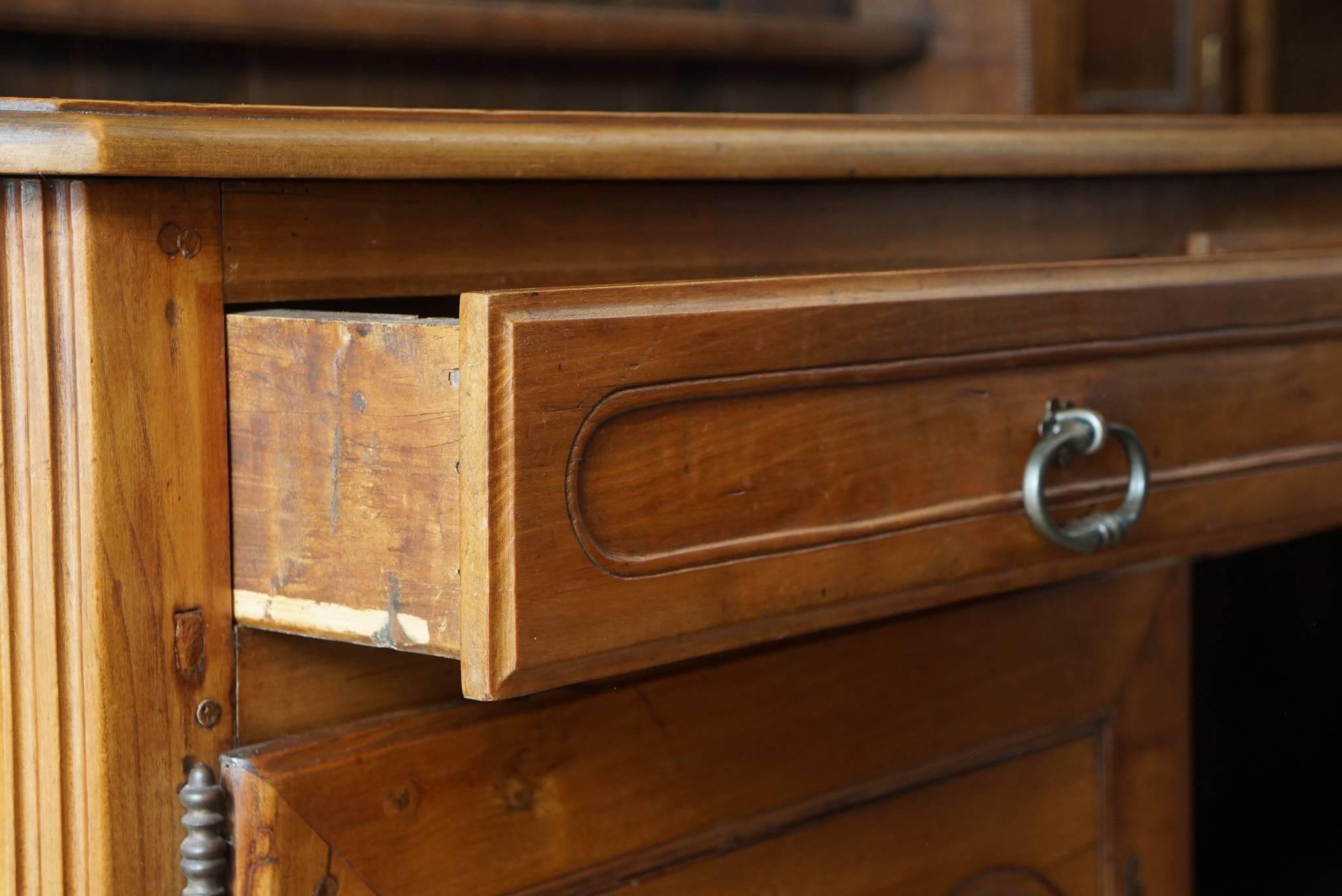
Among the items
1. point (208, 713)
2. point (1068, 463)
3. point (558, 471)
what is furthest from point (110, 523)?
point (1068, 463)

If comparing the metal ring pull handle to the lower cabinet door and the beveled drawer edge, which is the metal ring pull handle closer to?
the lower cabinet door

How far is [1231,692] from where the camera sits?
982 millimetres

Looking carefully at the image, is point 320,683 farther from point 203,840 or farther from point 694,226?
point 694,226

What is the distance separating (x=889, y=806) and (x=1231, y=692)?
1.01 ft

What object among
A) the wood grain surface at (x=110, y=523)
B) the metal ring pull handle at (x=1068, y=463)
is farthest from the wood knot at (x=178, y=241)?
Result: the metal ring pull handle at (x=1068, y=463)

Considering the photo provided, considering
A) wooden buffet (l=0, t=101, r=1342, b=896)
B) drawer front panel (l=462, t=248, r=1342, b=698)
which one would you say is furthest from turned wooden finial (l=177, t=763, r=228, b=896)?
drawer front panel (l=462, t=248, r=1342, b=698)

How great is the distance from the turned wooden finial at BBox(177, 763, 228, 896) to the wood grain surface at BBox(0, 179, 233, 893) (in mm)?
11

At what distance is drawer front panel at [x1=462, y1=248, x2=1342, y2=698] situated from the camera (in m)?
0.50

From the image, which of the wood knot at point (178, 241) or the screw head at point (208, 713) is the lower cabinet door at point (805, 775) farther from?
the wood knot at point (178, 241)

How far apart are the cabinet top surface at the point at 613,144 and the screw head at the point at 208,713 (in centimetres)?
21

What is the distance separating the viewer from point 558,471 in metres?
0.50

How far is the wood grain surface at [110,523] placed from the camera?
1.85ft

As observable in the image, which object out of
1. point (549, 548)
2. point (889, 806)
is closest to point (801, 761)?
point (889, 806)

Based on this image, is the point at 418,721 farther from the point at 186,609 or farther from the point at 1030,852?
the point at 1030,852
